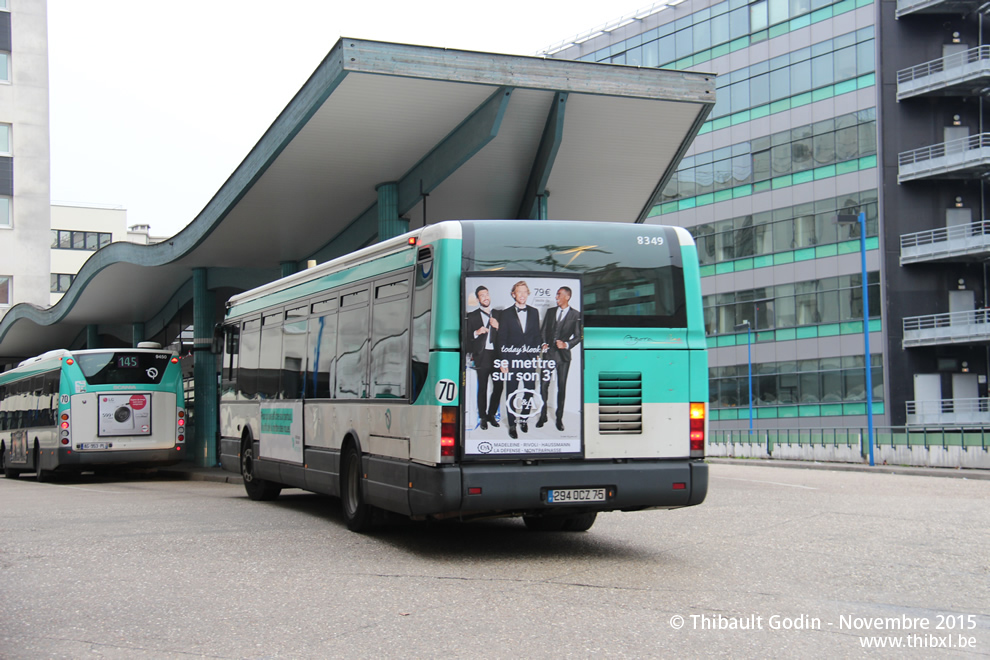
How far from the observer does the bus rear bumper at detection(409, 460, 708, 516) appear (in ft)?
29.4

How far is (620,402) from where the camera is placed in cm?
957

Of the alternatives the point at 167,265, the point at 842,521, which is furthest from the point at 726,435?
the point at 842,521

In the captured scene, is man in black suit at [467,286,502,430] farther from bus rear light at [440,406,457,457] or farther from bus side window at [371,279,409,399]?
bus side window at [371,279,409,399]

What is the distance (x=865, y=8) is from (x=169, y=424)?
137 feet

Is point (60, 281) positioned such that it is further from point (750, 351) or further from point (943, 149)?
point (943, 149)

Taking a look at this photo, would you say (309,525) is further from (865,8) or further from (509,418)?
(865,8)

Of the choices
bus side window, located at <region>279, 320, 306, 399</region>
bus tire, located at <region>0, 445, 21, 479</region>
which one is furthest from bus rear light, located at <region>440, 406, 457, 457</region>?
bus tire, located at <region>0, 445, 21, 479</region>

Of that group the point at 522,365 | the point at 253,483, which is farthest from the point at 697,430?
the point at 253,483

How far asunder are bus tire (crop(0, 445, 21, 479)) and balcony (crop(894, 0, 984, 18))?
43568mm

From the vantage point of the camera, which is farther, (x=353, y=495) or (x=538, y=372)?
(x=353, y=495)

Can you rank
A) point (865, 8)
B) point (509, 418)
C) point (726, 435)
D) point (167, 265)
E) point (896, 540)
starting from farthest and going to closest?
point (865, 8), point (726, 435), point (167, 265), point (896, 540), point (509, 418)

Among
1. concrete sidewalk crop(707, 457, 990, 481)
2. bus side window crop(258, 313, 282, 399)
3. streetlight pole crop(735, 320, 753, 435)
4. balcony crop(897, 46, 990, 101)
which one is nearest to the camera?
bus side window crop(258, 313, 282, 399)

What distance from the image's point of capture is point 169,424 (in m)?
24.9

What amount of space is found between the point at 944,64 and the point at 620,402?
47.3 metres
